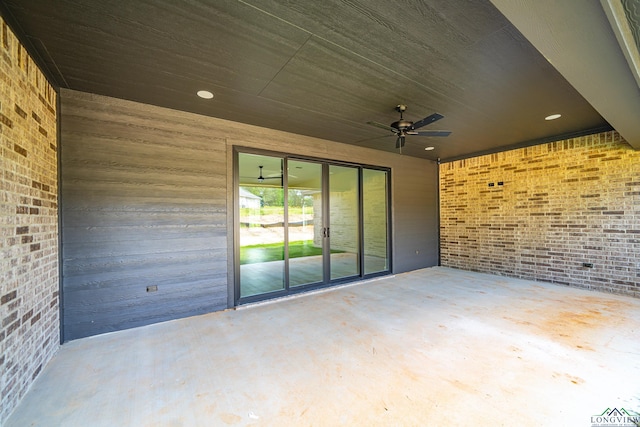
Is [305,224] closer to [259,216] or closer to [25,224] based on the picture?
[259,216]

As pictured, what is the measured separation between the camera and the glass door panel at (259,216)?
414 centimetres

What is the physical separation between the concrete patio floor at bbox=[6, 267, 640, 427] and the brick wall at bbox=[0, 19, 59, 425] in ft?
0.87

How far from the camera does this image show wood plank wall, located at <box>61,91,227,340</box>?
2.94 m

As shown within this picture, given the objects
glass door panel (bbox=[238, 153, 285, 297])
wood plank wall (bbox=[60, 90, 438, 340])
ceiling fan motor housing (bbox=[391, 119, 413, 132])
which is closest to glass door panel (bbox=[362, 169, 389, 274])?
glass door panel (bbox=[238, 153, 285, 297])

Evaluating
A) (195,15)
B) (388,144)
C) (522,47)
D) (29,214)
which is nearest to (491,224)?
(388,144)

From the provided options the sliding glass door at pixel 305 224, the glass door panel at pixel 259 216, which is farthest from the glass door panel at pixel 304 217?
the glass door panel at pixel 259 216

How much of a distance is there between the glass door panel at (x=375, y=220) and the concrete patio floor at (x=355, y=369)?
2016 mm

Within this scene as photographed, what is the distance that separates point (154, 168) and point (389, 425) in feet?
12.2

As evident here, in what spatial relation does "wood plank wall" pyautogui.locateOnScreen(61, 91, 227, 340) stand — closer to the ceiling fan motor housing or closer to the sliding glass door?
the sliding glass door

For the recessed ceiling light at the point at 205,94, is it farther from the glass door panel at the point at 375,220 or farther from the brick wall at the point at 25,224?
the glass door panel at the point at 375,220

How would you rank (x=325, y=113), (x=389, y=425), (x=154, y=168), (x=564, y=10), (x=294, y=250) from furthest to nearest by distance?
1. (x=294, y=250)
2. (x=325, y=113)
3. (x=154, y=168)
4. (x=389, y=425)
5. (x=564, y=10)

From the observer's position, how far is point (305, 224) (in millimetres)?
4930

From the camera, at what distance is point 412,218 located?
639cm

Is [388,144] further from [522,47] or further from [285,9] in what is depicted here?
[285,9]
